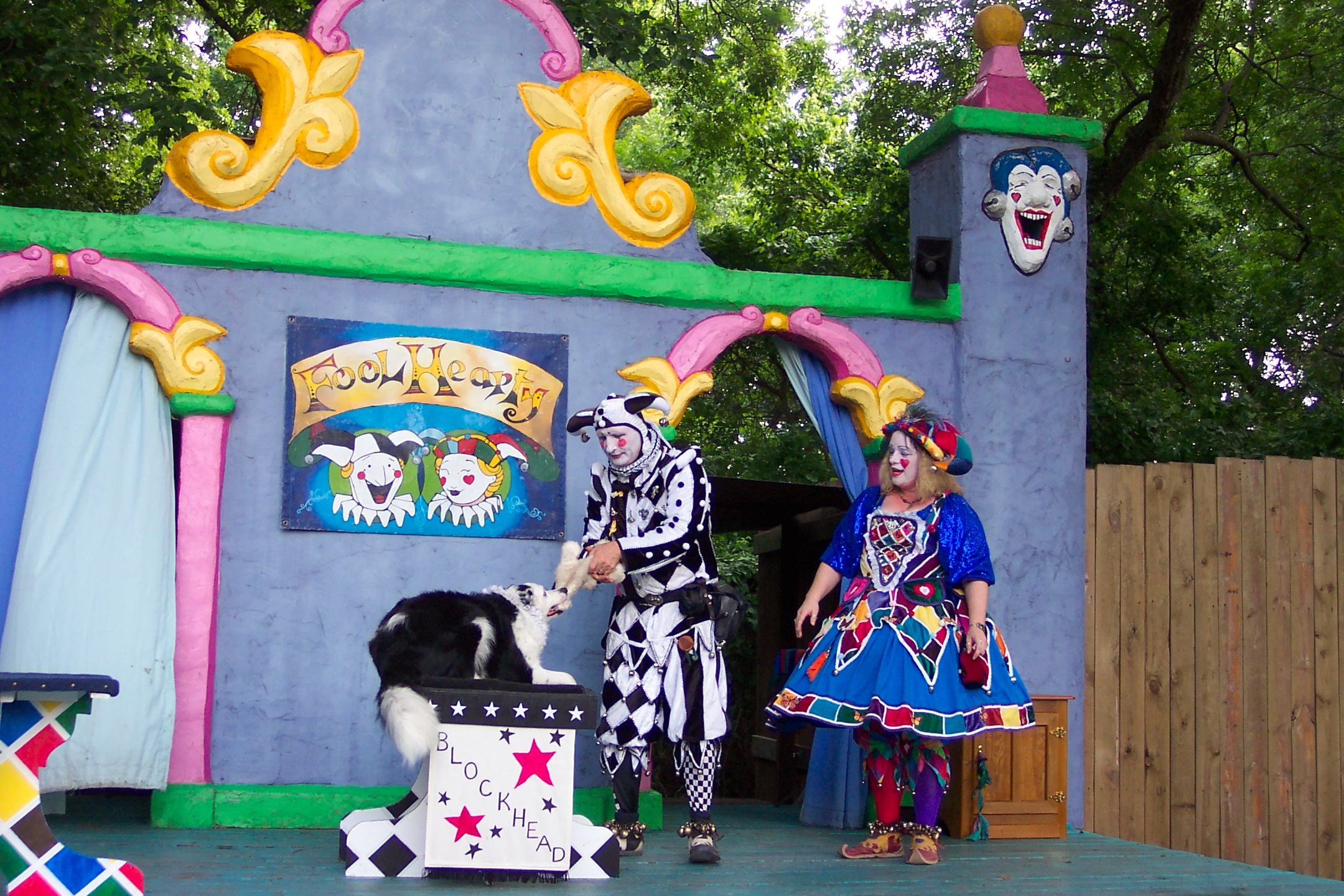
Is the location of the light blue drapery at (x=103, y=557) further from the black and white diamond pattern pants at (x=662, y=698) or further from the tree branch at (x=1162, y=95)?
the tree branch at (x=1162, y=95)

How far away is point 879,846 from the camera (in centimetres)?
523

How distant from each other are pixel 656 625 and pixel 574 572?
1.34 feet

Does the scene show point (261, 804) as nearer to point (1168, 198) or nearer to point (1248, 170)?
point (1168, 198)

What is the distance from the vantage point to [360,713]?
5.90m

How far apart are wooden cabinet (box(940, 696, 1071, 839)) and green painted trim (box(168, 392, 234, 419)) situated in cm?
362

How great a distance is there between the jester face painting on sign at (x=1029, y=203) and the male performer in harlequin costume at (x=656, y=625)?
2507 mm

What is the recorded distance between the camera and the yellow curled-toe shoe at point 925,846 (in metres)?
5.12

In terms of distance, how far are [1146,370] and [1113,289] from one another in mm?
1083

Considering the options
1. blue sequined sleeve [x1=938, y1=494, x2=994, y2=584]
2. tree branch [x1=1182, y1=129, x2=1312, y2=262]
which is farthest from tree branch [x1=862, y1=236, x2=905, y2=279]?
blue sequined sleeve [x1=938, y1=494, x2=994, y2=584]

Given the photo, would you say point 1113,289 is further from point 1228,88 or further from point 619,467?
point 619,467

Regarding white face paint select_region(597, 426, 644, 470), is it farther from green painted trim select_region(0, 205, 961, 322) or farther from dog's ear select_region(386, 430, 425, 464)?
green painted trim select_region(0, 205, 961, 322)

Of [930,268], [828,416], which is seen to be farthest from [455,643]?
[930,268]

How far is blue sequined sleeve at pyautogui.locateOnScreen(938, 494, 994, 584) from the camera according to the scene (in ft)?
16.9

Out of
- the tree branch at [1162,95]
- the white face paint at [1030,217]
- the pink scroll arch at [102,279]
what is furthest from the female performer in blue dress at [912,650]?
the tree branch at [1162,95]
